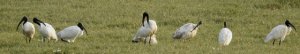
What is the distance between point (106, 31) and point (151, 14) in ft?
11.4

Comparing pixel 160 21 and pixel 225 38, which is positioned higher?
pixel 225 38

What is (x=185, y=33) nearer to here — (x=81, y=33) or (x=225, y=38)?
(x=225, y=38)

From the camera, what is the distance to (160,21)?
1953 centimetres

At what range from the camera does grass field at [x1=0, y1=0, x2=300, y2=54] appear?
13.1 metres

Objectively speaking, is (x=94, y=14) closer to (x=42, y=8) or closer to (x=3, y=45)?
(x=42, y=8)

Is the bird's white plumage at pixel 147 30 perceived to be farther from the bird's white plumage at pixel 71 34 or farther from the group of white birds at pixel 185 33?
the bird's white plumage at pixel 71 34

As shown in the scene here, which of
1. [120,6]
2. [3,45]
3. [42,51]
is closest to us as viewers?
[42,51]

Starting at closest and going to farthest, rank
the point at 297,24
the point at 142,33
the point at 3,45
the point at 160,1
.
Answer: the point at 3,45 < the point at 142,33 < the point at 297,24 < the point at 160,1

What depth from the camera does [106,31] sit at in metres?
17.3

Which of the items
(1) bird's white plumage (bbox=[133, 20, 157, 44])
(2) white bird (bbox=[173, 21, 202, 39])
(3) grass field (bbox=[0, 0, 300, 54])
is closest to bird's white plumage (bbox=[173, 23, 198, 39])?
(2) white bird (bbox=[173, 21, 202, 39])

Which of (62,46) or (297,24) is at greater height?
(62,46)

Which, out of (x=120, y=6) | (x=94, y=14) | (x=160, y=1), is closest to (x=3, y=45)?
(x=94, y=14)

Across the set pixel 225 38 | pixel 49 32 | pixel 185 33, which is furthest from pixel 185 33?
pixel 49 32

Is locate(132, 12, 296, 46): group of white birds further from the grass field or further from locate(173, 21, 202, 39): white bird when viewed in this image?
the grass field
